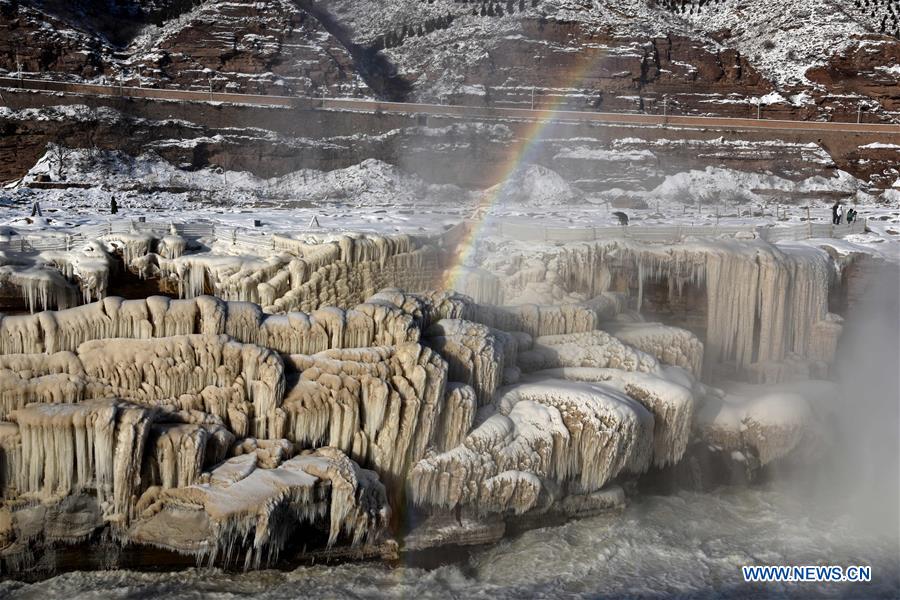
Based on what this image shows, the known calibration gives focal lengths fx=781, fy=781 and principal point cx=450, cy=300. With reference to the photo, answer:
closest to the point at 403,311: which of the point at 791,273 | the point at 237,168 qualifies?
the point at 791,273

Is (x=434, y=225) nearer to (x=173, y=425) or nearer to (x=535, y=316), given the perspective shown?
(x=535, y=316)

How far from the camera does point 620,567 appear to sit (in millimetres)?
10000

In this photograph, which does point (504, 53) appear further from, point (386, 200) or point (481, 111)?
point (386, 200)

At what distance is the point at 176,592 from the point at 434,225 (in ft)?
43.1

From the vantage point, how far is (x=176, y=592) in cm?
902

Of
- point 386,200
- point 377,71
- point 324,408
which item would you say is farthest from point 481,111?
point 324,408

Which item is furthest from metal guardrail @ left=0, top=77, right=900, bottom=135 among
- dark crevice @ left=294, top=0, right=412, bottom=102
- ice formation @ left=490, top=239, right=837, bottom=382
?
ice formation @ left=490, top=239, right=837, bottom=382

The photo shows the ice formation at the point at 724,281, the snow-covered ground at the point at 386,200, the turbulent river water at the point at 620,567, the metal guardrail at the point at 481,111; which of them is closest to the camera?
the turbulent river water at the point at 620,567

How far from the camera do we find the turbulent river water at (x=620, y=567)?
9203 mm

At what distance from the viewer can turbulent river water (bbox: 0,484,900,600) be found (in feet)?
30.2

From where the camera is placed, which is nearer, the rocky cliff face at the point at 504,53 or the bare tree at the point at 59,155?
the bare tree at the point at 59,155

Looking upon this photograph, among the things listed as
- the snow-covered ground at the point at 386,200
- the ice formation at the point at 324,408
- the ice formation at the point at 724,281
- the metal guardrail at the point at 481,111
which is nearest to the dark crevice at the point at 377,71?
the metal guardrail at the point at 481,111

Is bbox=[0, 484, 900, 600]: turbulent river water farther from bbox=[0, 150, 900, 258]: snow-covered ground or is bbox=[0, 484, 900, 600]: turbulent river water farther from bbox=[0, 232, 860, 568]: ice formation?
bbox=[0, 150, 900, 258]: snow-covered ground

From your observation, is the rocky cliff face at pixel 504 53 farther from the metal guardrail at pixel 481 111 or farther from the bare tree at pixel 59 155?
the bare tree at pixel 59 155
